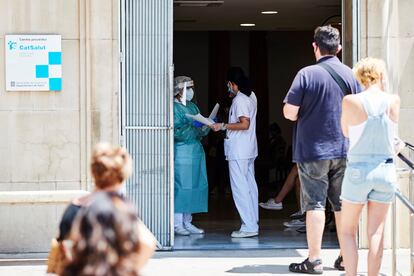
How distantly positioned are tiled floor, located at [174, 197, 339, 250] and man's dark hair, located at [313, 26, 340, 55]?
2410mm

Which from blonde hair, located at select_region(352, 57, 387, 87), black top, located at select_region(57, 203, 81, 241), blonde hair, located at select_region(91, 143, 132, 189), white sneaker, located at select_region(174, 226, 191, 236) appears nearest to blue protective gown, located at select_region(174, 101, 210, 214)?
white sneaker, located at select_region(174, 226, 191, 236)

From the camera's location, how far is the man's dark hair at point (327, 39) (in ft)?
26.9

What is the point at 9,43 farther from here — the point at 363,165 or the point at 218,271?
the point at 363,165

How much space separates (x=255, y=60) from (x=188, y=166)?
1049cm

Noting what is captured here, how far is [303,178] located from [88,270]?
4326 mm

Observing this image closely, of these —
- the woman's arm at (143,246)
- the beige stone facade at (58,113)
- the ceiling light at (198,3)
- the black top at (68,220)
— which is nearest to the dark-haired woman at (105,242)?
the woman's arm at (143,246)

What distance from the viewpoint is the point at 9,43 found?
30.7ft

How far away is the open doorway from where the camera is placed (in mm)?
14052

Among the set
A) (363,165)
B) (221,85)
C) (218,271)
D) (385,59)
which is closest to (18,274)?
(218,271)

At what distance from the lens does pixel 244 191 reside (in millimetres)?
10734

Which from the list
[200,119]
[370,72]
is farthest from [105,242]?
[200,119]

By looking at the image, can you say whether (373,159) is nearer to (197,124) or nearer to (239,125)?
(239,125)

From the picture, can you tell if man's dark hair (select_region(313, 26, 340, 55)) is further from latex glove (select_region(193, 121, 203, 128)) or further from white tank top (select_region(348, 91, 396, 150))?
latex glove (select_region(193, 121, 203, 128))

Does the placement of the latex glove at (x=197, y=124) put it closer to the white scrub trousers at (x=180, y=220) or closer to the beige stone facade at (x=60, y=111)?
the white scrub trousers at (x=180, y=220)
